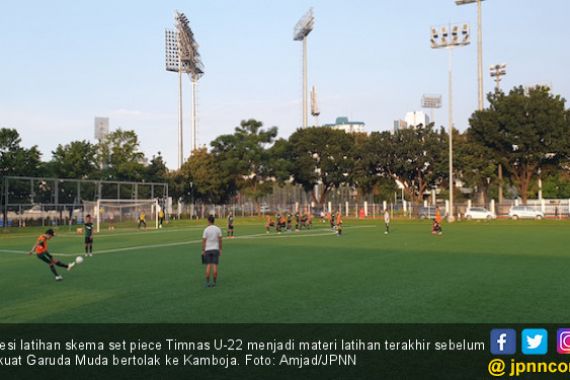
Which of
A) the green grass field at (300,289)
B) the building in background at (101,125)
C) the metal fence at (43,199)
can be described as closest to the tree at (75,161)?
the metal fence at (43,199)

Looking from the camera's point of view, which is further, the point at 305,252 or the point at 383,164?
the point at 383,164

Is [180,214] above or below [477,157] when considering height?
below

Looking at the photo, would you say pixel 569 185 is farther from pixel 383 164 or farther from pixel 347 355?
pixel 347 355

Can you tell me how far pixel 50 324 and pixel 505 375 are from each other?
740 centimetres

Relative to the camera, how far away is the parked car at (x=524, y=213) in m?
62.0

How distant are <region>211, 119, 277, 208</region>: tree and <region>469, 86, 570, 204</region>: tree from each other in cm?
2796

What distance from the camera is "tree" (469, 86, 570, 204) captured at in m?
62.0

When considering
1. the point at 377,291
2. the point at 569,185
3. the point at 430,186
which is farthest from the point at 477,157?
the point at 377,291

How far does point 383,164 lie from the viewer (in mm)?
72375

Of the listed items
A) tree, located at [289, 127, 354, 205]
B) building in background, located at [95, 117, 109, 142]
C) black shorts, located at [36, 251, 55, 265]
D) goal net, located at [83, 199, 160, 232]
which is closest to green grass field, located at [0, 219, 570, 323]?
black shorts, located at [36, 251, 55, 265]

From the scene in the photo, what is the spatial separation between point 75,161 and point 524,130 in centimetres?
5281

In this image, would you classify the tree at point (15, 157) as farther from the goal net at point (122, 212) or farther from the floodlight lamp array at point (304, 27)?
the floodlight lamp array at point (304, 27)

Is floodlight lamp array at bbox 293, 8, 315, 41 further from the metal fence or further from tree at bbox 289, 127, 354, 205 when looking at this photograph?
the metal fence

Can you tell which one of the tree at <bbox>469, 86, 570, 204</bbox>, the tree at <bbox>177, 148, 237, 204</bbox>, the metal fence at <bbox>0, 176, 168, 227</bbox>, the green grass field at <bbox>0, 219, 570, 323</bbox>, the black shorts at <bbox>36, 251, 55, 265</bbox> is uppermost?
the tree at <bbox>469, 86, 570, 204</bbox>
